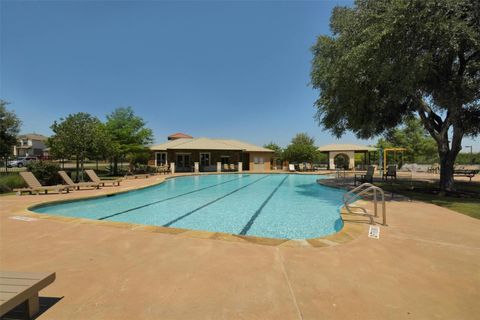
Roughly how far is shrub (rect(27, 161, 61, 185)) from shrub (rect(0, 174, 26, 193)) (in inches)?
27.0

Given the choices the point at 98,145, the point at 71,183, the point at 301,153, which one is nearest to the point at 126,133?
the point at 98,145

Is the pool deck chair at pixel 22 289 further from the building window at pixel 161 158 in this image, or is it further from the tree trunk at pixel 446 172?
the building window at pixel 161 158

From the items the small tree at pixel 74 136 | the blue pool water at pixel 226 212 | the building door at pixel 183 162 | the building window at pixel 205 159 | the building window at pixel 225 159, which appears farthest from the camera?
the building window at pixel 225 159

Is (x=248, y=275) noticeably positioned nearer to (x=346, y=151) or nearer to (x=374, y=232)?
(x=374, y=232)

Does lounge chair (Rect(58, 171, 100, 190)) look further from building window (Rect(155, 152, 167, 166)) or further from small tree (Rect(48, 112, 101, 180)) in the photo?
building window (Rect(155, 152, 167, 166))

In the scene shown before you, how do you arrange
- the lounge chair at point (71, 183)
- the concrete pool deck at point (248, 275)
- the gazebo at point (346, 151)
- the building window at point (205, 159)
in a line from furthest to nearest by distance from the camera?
the gazebo at point (346, 151) < the building window at point (205, 159) < the lounge chair at point (71, 183) < the concrete pool deck at point (248, 275)

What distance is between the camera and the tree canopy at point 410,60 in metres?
7.83

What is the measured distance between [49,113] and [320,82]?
24.8 meters

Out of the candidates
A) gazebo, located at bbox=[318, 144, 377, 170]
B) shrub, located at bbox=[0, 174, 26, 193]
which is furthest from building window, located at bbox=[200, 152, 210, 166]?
shrub, located at bbox=[0, 174, 26, 193]

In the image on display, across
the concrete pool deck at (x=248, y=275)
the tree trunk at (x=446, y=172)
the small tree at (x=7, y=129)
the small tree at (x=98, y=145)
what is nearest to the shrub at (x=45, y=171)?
the small tree at (x=98, y=145)

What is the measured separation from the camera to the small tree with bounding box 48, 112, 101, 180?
14797 mm

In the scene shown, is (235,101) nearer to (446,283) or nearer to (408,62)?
(408,62)

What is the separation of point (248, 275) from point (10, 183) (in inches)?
575

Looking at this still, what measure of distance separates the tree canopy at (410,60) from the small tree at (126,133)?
17.8 m
